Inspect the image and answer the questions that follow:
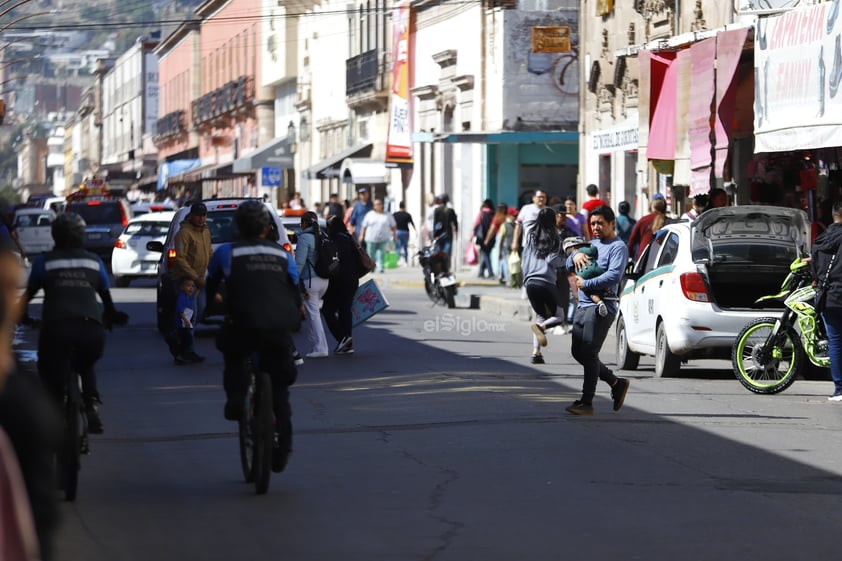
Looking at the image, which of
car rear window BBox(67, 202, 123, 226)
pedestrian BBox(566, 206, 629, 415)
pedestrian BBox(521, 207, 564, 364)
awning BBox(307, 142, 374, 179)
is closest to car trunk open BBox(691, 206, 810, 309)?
pedestrian BBox(521, 207, 564, 364)

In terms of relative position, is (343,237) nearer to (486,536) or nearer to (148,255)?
(486,536)

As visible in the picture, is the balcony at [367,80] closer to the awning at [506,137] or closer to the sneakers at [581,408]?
the awning at [506,137]

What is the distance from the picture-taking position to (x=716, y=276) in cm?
1584

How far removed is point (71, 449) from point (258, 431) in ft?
3.21

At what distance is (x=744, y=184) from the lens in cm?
2577

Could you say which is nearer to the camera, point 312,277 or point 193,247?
point 193,247

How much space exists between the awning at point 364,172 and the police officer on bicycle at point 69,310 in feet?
128

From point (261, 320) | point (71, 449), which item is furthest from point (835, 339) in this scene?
point (71, 449)

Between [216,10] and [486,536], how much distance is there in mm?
77362

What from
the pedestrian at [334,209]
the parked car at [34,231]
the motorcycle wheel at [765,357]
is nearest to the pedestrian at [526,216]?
the pedestrian at [334,209]

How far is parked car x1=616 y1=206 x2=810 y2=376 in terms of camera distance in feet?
50.5

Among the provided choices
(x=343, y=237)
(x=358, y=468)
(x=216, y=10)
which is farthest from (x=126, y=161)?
(x=358, y=468)

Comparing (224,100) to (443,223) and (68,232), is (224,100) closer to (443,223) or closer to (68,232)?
(443,223)

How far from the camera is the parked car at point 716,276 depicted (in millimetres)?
15398
